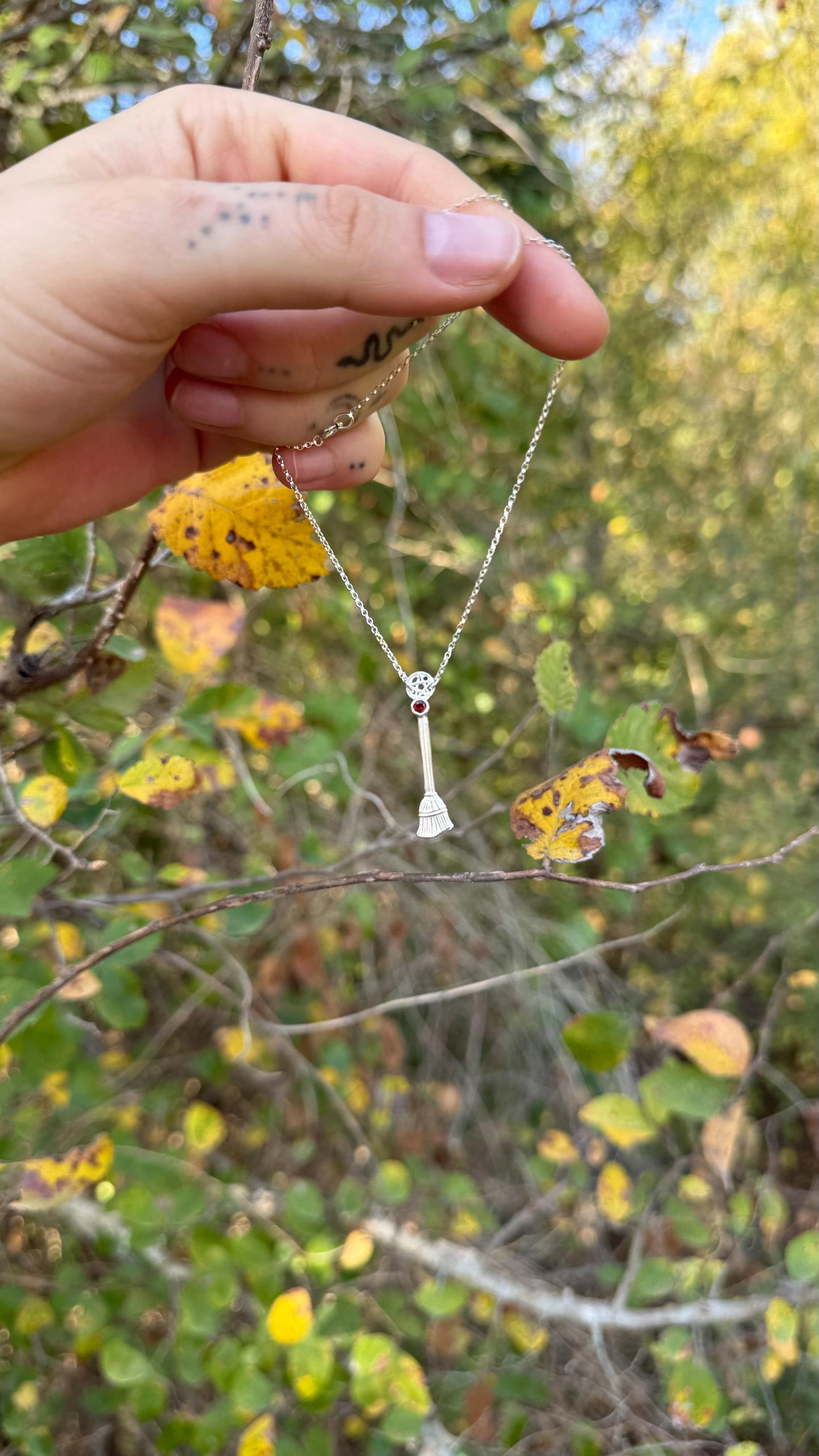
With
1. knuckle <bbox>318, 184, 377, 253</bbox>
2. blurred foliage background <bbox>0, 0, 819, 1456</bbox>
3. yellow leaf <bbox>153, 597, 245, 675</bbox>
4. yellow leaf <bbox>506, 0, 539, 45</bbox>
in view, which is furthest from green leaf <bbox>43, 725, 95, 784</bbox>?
yellow leaf <bbox>506, 0, 539, 45</bbox>

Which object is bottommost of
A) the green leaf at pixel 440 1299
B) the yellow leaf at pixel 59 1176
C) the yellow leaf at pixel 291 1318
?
the green leaf at pixel 440 1299

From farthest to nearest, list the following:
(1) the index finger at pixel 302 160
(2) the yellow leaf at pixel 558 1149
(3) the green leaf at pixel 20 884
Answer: (2) the yellow leaf at pixel 558 1149 < (3) the green leaf at pixel 20 884 < (1) the index finger at pixel 302 160

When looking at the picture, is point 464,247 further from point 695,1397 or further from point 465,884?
point 465,884

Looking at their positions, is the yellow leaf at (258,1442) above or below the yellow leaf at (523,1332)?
above

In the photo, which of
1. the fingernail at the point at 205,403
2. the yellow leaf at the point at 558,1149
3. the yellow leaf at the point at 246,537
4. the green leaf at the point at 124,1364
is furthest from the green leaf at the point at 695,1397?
the fingernail at the point at 205,403

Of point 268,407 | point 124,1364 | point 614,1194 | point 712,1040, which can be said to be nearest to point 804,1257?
point 712,1040

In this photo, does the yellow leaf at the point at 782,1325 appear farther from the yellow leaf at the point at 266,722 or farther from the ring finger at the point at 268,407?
the ring finger at the point at 268,407

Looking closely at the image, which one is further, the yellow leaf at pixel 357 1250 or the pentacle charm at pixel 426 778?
the yellow leaf at pixel 357 1250
